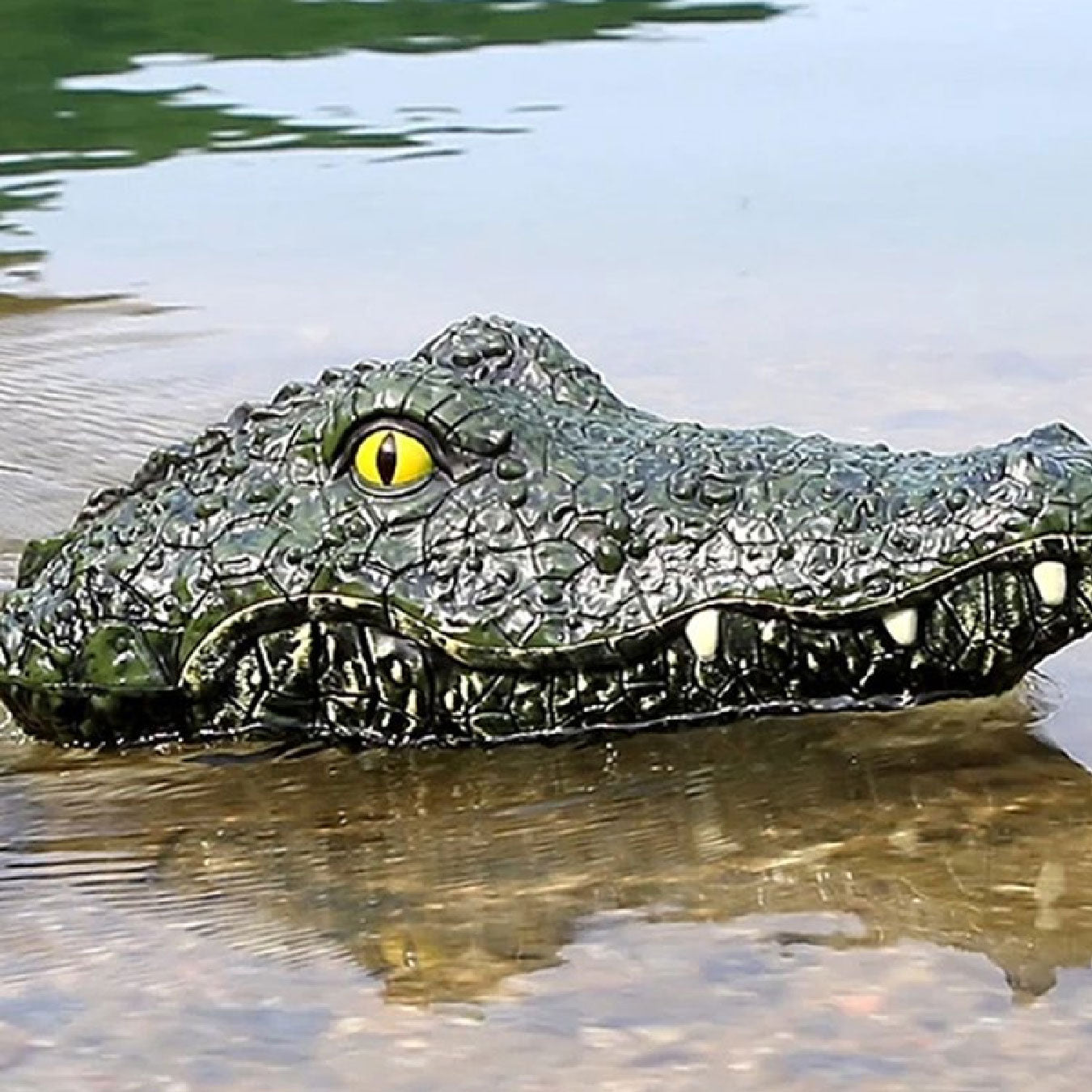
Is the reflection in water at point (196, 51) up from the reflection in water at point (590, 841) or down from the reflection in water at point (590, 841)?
up

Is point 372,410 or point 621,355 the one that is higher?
point 372,410

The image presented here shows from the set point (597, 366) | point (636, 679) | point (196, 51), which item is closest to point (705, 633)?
point (636, 679)

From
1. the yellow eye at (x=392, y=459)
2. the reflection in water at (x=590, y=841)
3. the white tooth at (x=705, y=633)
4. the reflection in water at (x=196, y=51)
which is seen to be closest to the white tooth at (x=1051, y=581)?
the reflection in water at (x=590, y=841)

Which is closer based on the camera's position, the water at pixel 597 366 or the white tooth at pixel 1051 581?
the water at pixel 597 366

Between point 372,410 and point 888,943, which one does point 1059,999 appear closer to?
point 888,943

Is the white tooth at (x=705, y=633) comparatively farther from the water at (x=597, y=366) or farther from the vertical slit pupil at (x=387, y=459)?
the vertical slit pupil at (x=387, y=459)

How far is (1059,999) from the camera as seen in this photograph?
3209 millimetres

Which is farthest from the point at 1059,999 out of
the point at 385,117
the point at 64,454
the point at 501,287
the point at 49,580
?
the point at 385,117

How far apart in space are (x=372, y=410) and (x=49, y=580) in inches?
30.8

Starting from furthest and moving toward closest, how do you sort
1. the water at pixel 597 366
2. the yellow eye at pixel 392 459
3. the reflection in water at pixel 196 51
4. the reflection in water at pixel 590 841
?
the reflection in water at pixel 196 51, the yellow eye at pixel 392 459, the reflection in water at pixel 590 841, the water at pixel 597 366

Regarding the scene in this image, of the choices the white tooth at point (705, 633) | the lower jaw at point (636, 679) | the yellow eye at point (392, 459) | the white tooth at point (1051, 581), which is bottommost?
the lower jaw at point (636, 679)

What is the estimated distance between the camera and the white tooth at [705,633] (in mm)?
3918

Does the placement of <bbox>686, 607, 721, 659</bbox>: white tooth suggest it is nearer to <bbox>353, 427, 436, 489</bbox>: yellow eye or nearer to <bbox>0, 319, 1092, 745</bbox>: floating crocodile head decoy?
<bbox>0, 319, 1092, 745</bbox>: floating crocodile head decoy

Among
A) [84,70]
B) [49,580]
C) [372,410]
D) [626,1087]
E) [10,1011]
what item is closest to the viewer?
[626,1087]
